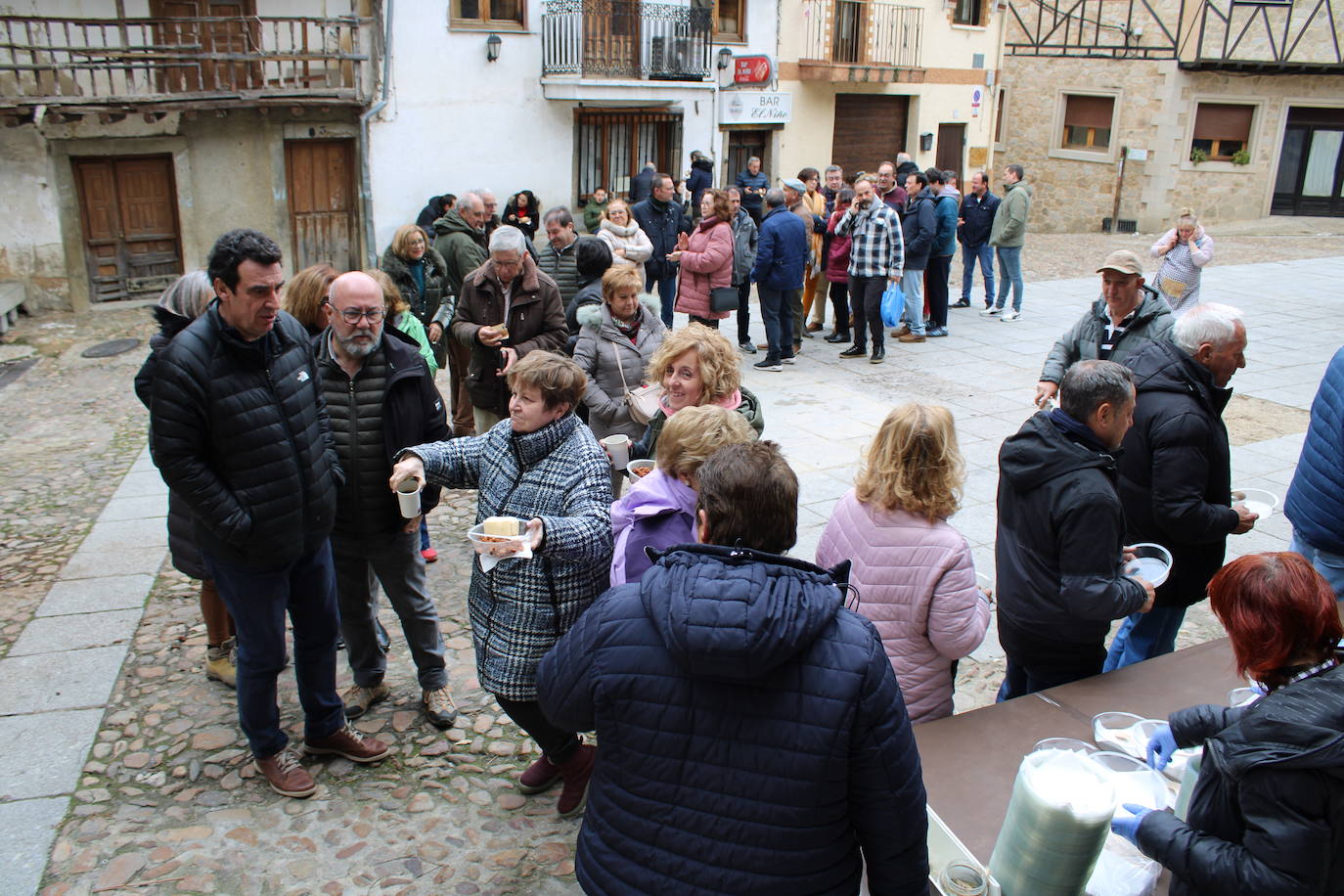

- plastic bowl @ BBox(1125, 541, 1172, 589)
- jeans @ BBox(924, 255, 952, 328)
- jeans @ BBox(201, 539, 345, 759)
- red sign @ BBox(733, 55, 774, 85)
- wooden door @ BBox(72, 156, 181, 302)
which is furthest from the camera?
red sign @ BBox(733, 55, 774, 85)

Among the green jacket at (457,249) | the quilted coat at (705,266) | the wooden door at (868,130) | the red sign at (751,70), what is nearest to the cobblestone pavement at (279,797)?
the green jacket at (457,249)

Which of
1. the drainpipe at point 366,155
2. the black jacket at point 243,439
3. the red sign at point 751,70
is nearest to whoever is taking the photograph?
the black jacket at point 243,439

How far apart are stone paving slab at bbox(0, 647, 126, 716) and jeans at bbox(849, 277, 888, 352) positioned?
24.5 ft

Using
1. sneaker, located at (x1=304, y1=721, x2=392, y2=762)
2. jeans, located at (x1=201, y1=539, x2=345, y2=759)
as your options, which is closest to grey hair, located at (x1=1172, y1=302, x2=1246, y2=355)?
jeans, located at (x1=201, y1=539, x2=345, y2=759)

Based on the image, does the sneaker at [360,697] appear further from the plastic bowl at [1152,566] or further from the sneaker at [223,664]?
the plastic bowl at [1152,566]

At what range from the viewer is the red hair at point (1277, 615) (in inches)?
85.6

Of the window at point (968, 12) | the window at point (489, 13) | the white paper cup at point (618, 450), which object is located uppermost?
the window at point (968, 12)

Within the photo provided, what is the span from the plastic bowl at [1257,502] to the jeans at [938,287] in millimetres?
7496

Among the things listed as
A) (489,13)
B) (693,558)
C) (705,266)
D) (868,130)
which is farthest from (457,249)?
(868,130)

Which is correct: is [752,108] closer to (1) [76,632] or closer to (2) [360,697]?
(1) [76,632]

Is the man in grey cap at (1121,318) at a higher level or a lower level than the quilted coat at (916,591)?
higher

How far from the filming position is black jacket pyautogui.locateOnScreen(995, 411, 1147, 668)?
314cm

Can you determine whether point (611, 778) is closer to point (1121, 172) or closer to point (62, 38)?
point (62, 38)

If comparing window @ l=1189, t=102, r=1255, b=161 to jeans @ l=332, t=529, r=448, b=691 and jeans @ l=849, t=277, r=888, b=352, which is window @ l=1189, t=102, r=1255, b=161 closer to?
jeans @ l=849, t=277, r=888, b=352
